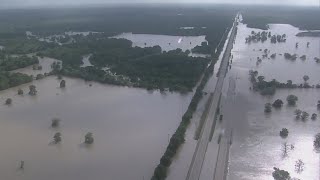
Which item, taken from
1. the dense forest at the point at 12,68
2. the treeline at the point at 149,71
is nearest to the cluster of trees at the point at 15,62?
the dense forest at the point at 12,68

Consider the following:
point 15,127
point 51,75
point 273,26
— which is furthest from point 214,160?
point 273,26

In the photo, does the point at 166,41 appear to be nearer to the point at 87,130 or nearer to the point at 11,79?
the point at 11,79

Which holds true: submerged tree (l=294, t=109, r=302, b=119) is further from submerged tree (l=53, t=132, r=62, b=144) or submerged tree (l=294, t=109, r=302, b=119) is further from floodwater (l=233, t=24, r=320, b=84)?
submerged tree (l=53, t=132, r=62, b=144)

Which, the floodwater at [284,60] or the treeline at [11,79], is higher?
the floodwater at [284,60]

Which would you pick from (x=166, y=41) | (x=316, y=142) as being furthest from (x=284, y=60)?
(x=316, y=142)

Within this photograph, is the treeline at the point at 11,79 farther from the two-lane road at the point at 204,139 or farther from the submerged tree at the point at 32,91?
the two-lane road at the point at 204,139

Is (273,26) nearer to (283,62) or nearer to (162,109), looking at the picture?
(283,62)
